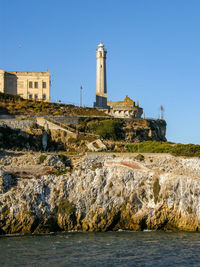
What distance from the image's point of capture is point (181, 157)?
59.4m

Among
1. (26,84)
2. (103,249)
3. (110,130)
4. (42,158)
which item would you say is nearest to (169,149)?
(42,158)

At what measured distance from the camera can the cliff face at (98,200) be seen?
4825 cm

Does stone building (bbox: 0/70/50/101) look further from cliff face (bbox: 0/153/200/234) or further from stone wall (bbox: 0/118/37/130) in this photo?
cliff face (bbox: 0/153/200/234)

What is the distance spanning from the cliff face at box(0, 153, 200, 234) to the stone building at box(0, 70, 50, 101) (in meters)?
47.5

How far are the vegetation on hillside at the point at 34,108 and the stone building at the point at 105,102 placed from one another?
11.9 feet

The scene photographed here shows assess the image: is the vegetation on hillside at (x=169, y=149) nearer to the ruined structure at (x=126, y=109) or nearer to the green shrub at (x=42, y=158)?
the green shrub at (x=42, y=158)

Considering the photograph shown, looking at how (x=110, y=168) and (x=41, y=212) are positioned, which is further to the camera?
(x=110, y=168)

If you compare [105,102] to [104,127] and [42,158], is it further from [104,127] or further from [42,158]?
[42,158]

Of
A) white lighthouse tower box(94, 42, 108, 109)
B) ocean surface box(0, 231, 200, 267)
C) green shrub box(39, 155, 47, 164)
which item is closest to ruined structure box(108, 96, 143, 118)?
white lighthouse tower box(94, 42, 108, 109)

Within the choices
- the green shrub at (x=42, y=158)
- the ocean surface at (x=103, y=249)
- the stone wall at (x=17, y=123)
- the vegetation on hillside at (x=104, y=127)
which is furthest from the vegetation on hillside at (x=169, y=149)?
the stone wall at (x=17, y=123)

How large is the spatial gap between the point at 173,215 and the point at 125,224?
5.12 meters

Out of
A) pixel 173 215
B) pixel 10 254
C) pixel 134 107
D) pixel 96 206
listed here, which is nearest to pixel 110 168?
pixel 96 206

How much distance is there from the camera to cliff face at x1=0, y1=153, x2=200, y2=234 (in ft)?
158

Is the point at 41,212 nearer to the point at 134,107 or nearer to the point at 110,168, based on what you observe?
the point at 110,168
